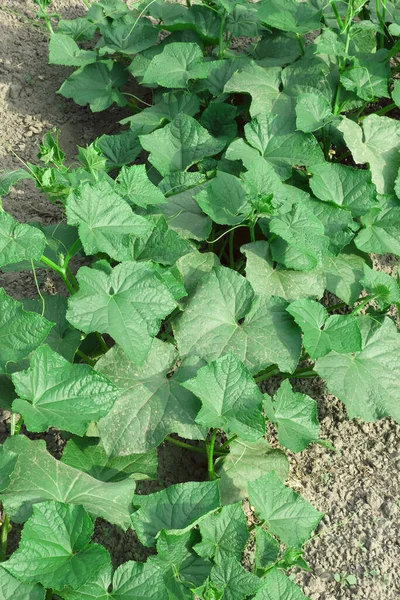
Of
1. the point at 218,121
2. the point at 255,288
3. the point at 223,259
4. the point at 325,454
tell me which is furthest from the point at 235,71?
the point at 325,454

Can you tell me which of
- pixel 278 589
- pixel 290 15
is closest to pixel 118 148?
pixel 290 15

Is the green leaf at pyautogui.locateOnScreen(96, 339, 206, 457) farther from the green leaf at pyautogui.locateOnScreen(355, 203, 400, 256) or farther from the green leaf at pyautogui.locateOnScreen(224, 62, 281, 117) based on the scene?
the green leaf at pyautogui.locateOnScreen(224, 62, 281, 117)

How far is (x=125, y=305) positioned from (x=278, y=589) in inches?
38.2

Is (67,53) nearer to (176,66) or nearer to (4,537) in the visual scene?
(176,66)

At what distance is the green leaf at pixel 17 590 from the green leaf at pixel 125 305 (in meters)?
A: 0.70

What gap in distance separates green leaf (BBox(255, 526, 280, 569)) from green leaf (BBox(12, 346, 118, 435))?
1.98 ft

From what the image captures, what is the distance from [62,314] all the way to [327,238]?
1.03 m

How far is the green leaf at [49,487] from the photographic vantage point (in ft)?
6.59

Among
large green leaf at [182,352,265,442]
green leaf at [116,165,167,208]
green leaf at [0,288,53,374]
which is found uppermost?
green leaf at [116,165,167,208]

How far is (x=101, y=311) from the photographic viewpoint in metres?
2.19

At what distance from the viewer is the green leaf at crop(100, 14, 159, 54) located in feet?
11.6

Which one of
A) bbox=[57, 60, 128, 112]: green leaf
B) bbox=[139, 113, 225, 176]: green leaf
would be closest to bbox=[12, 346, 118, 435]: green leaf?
bbox=[139, 113, 225, 176]: green leaf

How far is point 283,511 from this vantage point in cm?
214

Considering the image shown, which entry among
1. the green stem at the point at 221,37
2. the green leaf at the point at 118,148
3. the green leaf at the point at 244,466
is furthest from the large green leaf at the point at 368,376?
the green stem at the point at 221,37
